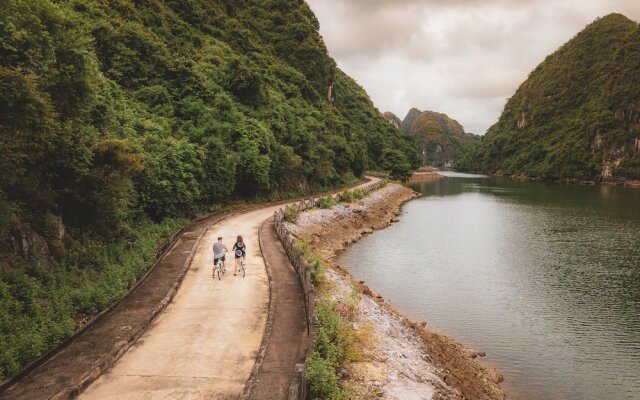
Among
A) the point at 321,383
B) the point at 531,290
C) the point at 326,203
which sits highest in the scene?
the point at 326,203

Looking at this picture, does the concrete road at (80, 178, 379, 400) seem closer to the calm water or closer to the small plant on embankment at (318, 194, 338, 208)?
the calm water

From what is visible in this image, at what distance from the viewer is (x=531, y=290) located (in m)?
28.1

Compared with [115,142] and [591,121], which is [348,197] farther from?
[591,121]

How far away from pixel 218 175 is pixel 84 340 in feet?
77.6

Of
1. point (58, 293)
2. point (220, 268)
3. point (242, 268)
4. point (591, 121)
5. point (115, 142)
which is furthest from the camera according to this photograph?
point (591, 121)

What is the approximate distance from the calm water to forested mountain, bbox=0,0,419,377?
14.1 meters

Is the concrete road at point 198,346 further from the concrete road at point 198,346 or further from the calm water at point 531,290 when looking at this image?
the calm water at point 531,290

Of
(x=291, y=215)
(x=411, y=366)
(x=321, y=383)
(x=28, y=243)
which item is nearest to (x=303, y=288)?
(x=411, y=366)

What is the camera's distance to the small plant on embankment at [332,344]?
10766 mm

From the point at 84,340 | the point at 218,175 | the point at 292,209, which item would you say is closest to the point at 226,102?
the point at 218,175

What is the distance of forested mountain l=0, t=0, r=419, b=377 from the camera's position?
499 inches

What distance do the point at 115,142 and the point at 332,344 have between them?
1158 centimetres

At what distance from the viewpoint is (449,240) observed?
149ft

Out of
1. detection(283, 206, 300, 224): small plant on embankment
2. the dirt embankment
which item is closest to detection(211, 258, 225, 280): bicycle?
the dirt embankment
